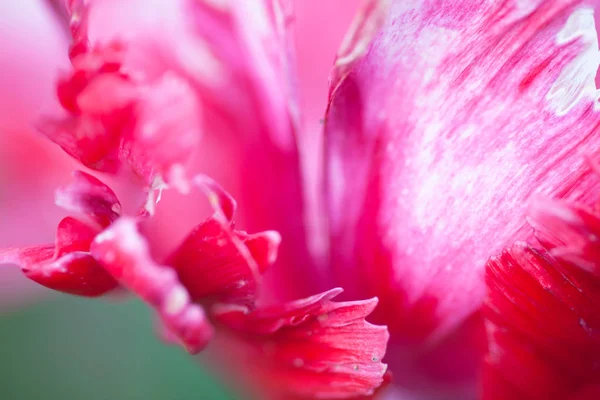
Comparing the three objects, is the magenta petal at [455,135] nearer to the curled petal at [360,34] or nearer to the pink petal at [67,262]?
the curled petal at [360,34]

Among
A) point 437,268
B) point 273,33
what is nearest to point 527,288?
point 437,268

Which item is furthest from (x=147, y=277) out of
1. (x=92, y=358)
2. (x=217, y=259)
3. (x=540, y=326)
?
(x=92, y=358)

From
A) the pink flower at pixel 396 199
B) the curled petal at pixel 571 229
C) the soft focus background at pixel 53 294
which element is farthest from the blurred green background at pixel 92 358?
the curled petal at pixel 571 229

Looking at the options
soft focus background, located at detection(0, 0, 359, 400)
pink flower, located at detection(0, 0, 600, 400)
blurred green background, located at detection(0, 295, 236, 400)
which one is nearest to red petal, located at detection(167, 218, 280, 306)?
pink flower, located at detection(0, 0, 600, 400)

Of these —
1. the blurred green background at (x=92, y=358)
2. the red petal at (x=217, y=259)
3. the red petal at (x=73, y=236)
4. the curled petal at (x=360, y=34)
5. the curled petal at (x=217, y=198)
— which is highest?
the curled petal at (x=360, y=34)

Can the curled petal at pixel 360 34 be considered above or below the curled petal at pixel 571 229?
above

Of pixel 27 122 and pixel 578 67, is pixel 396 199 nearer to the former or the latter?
pixel 578 67

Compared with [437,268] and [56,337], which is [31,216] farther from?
[437,268]
